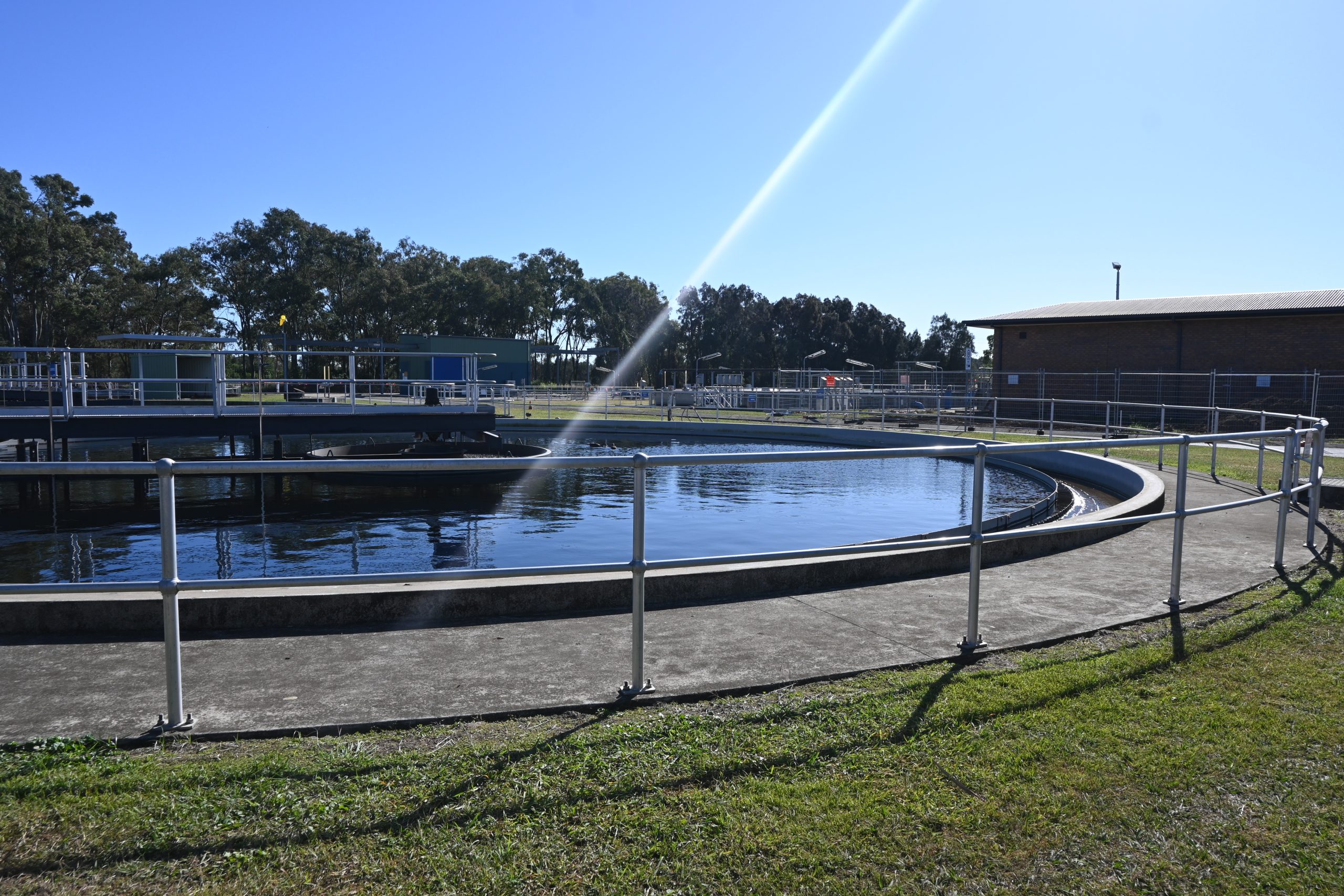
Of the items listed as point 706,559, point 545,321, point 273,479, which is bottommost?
point 273,479

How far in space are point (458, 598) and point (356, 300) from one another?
77518mm

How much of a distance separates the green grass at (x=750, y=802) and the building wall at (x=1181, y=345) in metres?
38.2

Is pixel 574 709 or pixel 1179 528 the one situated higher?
pixel 1179 528

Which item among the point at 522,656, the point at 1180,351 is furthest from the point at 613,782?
the point at 1180,351

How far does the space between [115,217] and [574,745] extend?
267 feet

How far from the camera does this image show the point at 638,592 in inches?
180

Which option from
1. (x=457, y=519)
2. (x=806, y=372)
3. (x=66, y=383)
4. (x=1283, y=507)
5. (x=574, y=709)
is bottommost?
(x=457, y=519)

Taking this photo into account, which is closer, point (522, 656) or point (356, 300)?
point (522, 656)

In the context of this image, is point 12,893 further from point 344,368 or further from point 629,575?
point 344,368

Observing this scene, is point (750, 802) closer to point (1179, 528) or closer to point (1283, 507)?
point (1179, 528)

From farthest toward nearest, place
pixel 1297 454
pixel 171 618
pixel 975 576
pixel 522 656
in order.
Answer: pixel 1297 454 → pixel 975 576 → pixel 522 656 → pixel 171 618

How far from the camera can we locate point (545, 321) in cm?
9925

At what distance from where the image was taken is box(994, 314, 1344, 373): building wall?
35844 millimetres

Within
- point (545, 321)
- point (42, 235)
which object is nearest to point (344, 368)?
point (42, 235)
